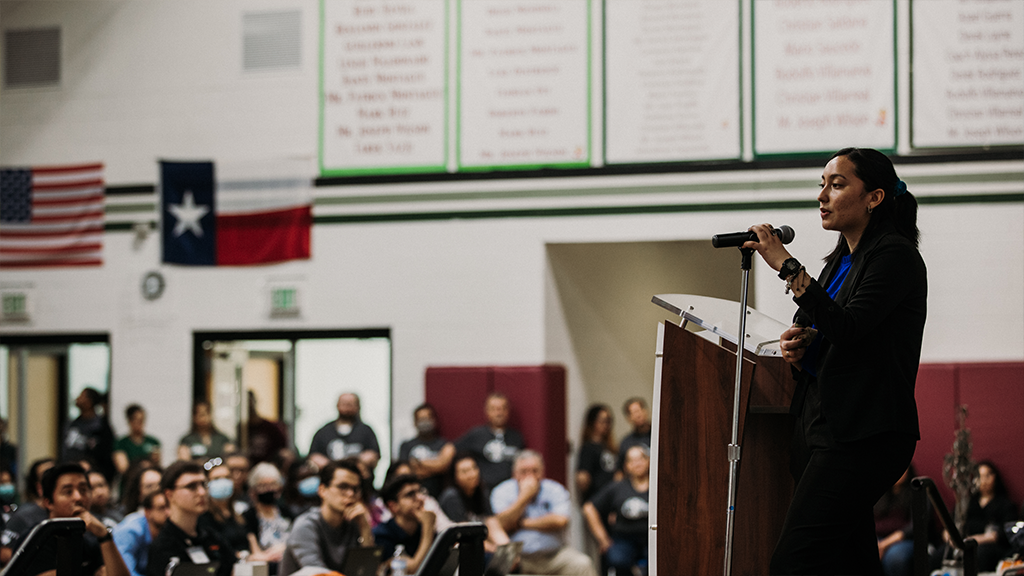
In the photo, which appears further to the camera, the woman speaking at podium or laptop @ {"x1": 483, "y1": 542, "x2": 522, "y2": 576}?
laptop @ {"x1": 483, "y1": 542, "x2": 522, "y2": 576}

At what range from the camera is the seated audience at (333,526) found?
5699 millimetres

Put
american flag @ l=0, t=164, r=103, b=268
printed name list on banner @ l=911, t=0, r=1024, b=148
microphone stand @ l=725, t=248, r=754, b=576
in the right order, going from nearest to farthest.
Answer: microphone stand @ l=725, t=248, r=754, b=576, printed name list on banner @ l=911, t=0, r=1024, b=148, american flag @ l=0, t=164, r=103, b=268

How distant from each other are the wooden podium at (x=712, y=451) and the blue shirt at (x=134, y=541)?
11.6ft

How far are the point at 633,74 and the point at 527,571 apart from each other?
15.3ft

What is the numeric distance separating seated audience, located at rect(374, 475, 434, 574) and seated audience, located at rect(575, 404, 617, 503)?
10.9 ft

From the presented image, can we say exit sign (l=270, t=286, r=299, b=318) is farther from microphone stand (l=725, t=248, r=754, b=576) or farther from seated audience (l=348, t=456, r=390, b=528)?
microphone stand (l=725, t=248, r=754, b=576)

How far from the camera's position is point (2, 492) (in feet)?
25.2

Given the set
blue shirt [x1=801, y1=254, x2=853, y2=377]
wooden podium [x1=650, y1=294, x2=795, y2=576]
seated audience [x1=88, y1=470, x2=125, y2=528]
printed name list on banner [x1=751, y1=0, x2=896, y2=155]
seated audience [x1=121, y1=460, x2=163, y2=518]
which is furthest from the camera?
printed name list on banner [x1=751, y1=0, x2=896, y2=155]

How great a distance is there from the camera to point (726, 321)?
11.1ft

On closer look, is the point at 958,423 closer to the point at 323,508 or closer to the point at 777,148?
the point at 777,148

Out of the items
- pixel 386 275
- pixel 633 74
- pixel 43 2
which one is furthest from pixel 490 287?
pixel 43 2

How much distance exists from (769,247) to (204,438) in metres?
8.29

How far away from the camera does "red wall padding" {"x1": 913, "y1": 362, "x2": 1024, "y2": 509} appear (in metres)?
8.66

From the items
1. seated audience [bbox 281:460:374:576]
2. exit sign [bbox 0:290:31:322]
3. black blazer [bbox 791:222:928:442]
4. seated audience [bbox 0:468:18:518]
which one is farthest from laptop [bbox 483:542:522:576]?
exit sign [bbox 0:290:31:322]
